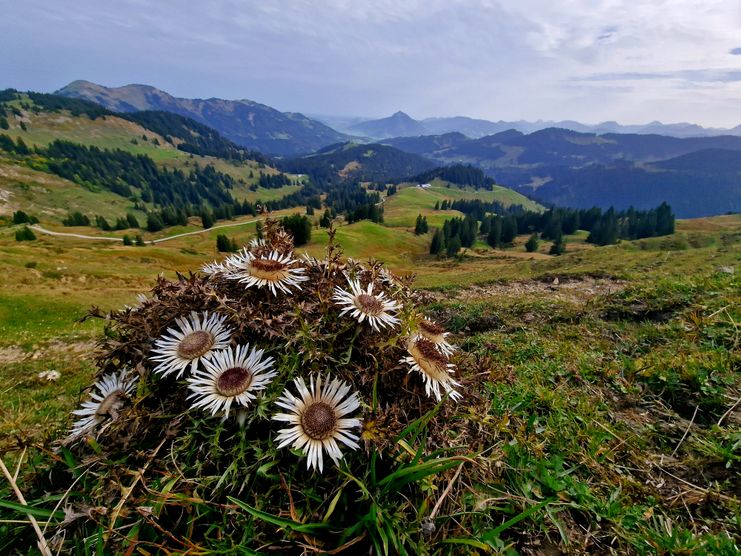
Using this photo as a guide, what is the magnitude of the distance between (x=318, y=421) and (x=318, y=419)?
12 millimetres

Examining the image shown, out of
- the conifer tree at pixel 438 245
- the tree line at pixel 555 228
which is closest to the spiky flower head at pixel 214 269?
the tree line at pixel 555 228

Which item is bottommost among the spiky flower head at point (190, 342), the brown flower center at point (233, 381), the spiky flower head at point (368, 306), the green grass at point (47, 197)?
the green grass at point (47, 197)

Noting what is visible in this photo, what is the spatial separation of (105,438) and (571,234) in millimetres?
146797

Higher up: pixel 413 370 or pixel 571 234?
pixel 413 370

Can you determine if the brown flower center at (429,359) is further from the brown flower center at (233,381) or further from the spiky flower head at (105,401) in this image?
the spiky flower head at (105,401)

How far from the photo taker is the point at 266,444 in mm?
1895

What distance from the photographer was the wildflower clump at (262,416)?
170 centimetres

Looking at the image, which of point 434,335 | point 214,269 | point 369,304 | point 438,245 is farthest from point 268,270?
point 438,245

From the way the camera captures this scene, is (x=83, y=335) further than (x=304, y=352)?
Yes

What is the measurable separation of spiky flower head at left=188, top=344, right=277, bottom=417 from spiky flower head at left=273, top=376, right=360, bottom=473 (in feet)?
0.58

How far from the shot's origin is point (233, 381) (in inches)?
78.0

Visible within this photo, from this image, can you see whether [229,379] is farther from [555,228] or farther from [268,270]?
[555,228]

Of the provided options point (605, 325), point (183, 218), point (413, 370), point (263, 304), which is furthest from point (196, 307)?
→ point (183, 218)

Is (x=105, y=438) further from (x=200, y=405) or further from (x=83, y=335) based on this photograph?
(x=83, y=335)
